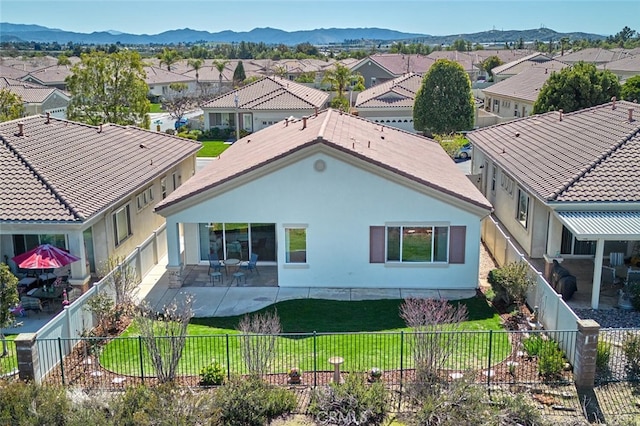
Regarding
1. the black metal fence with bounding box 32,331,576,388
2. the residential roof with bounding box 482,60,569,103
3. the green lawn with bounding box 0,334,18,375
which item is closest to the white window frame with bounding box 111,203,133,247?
the black metal fence with bounding box 32,331,576,388

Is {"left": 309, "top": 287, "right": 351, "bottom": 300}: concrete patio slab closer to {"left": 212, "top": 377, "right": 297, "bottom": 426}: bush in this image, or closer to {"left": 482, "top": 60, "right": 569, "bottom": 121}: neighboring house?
{"left": 212, "top": 377, "right": 297, "bottom": 426}: bush

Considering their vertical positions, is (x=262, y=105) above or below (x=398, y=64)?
below

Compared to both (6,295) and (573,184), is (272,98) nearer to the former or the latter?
(573,184)

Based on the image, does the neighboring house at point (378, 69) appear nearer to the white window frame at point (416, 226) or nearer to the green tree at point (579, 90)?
the green tree at point (579, 90)

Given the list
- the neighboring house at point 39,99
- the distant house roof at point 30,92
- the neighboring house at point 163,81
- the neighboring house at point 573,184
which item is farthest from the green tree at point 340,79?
the neighboring house at point 573,184

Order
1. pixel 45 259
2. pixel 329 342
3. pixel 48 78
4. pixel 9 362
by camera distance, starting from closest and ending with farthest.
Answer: pixel 9 362
pixel 329 342
pixel 45 259
pixel 48 78

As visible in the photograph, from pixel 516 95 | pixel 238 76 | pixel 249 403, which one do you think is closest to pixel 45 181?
pixel 249 403
